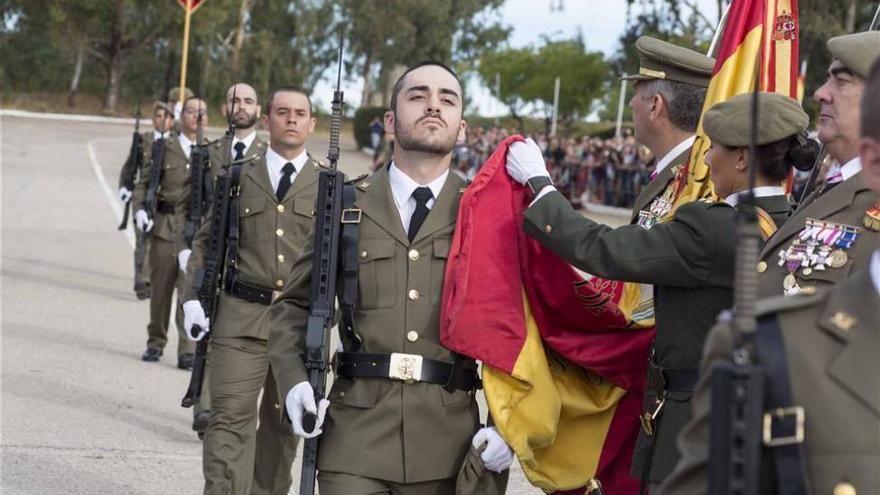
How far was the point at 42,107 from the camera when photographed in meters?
65.8

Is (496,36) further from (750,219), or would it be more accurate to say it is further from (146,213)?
(750,219)

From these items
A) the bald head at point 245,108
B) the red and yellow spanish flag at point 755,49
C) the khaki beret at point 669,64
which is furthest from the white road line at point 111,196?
the khaki beret at point 669,64

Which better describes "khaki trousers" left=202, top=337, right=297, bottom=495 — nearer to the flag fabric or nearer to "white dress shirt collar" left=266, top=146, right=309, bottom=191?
"white dress shirt collar" left=266, top=146, right=309, bottom=191

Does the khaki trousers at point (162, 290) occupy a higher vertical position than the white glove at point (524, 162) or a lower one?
lower

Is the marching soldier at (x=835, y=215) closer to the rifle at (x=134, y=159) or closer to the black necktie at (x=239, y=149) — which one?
the black necktie at (x=239, y=149)

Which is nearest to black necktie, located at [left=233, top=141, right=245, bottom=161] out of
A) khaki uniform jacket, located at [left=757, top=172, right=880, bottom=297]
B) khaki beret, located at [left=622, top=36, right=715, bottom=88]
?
khaki beret, located at [left=622, top=36, right=715, bottom=88]

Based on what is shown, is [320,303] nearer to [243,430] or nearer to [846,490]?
[243,430]

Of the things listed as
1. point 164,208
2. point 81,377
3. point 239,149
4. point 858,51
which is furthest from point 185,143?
point 858,51

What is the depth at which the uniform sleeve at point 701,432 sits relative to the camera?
8.10ft

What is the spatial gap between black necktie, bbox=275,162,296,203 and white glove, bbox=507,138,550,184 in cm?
298

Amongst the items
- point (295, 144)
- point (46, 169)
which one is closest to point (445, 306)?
point (295, 144)

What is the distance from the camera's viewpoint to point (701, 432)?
8.57 ft

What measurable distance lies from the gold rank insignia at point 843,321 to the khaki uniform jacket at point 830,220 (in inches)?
57.5

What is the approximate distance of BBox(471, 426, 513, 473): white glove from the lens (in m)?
4.45
